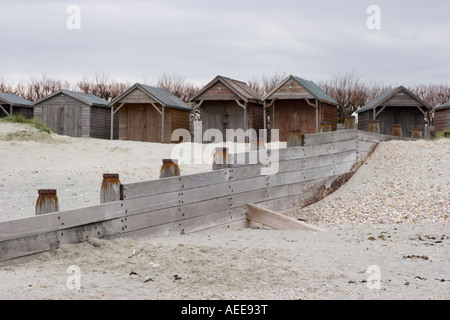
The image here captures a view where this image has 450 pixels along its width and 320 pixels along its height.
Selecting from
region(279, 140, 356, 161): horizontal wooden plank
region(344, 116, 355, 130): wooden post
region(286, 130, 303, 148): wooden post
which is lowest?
region(279, 140, 356, 161): horizontal wooden plank

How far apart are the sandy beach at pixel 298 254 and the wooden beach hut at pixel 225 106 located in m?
15.6

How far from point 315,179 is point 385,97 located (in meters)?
19.4

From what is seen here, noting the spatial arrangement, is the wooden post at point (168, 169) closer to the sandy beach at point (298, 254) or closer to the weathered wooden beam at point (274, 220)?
the sandy beach at point (298, 254)

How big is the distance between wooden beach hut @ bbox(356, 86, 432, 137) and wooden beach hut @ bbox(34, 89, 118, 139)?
14902 millimetres

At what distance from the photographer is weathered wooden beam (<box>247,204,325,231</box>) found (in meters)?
9.44

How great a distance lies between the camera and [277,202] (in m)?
10.8

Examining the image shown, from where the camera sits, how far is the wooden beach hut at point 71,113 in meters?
31.8

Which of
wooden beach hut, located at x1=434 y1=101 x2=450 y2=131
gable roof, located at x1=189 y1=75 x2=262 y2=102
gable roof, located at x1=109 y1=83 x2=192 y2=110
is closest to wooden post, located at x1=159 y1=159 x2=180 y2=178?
gable roof, located at x1=189 y1=75 x2=262 y2=102

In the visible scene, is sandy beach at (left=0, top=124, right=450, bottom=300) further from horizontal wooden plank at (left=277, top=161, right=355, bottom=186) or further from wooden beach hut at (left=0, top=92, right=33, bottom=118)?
wooden beach hut at (left=0, top=92, right=33, bottom=118)

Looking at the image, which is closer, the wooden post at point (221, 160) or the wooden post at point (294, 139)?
the wooden post at point (221, 160)

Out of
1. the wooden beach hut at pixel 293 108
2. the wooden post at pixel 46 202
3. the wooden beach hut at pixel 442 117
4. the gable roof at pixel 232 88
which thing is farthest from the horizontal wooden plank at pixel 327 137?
the wooden beach hut at pixel 442 117

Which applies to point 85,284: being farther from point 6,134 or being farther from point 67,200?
point 6,134

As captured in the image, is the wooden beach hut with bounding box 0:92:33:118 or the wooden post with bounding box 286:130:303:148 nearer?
the wooden post with bounding box 286:130:303:148

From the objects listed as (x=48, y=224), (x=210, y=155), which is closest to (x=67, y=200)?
(x=48, y=224)
